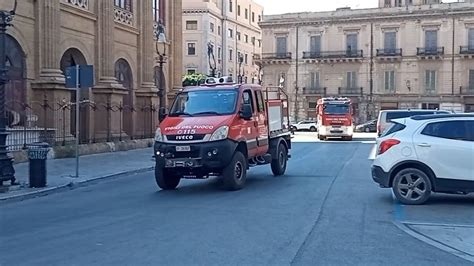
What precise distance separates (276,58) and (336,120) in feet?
104

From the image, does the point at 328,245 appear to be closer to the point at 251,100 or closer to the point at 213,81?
the point at 251,100

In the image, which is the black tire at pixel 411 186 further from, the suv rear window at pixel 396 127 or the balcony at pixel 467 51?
the balcony at pixel 467 51

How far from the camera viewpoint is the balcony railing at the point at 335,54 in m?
70.5

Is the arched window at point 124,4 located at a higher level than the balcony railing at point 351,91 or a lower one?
higher

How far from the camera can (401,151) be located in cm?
1188

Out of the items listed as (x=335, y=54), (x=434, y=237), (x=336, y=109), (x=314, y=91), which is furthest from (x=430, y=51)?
(x=434, y=237)

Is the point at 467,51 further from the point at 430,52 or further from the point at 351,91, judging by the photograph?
the point at 351,91

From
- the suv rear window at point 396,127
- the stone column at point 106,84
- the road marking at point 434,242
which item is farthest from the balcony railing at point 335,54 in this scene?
the road marking at point 434,242

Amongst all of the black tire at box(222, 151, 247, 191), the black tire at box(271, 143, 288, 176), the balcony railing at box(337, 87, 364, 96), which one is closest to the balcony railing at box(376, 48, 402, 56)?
the balcony railing at box(337, 87, 364, 96)

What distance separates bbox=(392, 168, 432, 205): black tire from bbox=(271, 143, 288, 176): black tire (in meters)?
5.75

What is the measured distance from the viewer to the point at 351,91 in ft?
234

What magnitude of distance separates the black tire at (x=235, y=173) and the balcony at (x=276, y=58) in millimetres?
60330

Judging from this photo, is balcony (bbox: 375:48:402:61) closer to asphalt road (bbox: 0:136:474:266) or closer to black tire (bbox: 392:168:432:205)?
asphalt road (bbox: 0:136:474:266)

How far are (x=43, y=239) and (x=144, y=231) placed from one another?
142 cm
